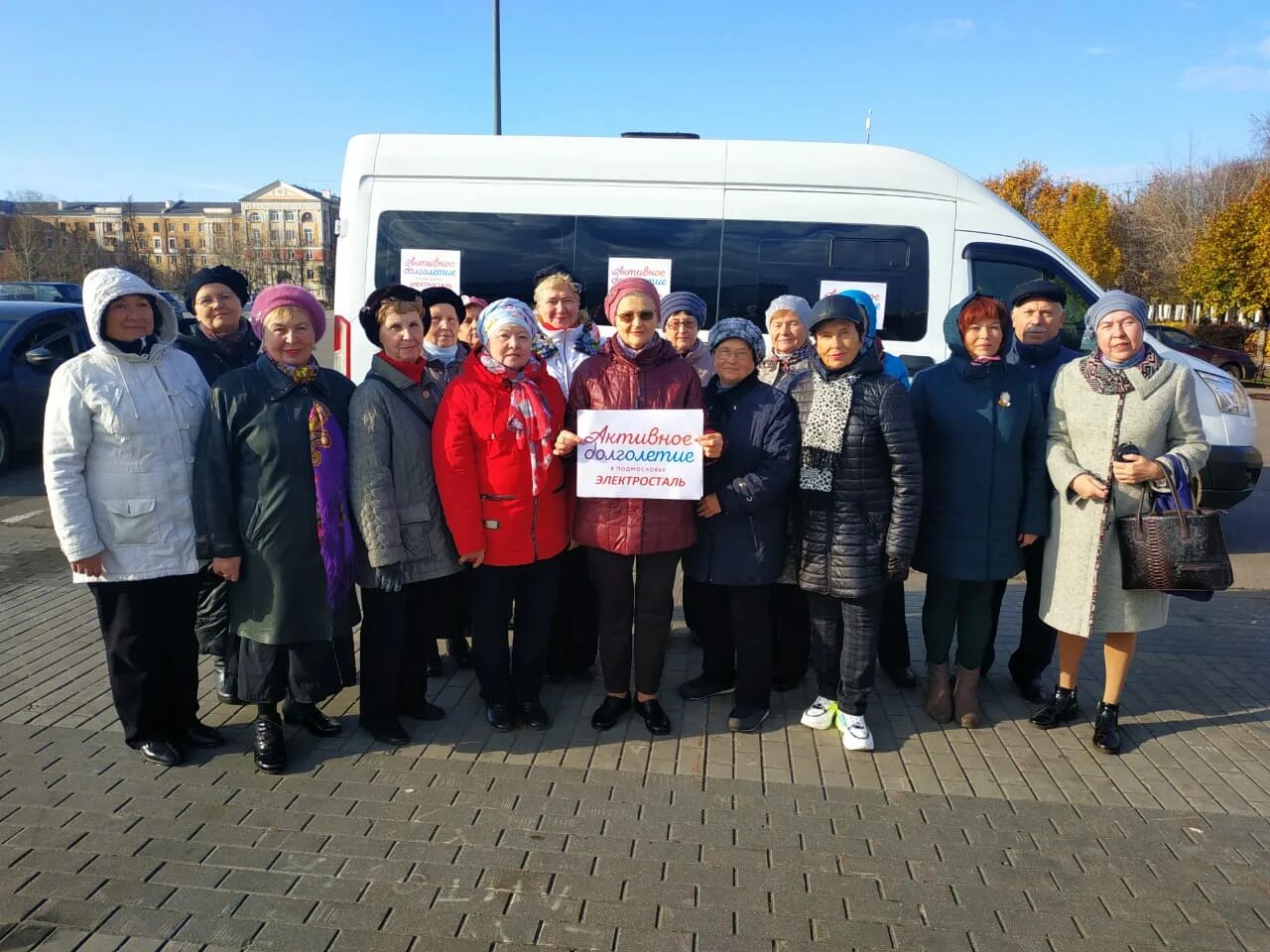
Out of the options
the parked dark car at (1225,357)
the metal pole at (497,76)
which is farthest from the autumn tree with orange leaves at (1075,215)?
the metal pole at (497,76)

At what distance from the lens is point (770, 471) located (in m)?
3.57

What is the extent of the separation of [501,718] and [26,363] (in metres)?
9.05

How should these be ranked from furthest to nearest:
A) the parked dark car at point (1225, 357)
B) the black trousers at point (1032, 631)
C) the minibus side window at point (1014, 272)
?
1. the parked dark car at point (1225, 357)
2. the minibus side window at point (1014, 272)
3. the black trousers at point (1032, 631)

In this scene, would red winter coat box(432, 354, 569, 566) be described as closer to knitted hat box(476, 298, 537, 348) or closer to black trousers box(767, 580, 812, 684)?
knitted hat box(476, 298, 537, 348)

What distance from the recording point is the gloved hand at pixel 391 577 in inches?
138

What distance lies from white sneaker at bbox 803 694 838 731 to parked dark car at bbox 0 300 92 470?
9117 millimetres

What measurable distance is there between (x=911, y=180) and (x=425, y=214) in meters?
3.89

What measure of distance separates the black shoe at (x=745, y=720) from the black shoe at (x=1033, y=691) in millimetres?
1485

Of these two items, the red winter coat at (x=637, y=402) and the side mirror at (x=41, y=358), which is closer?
the red winter coat at (x=637, y=402)

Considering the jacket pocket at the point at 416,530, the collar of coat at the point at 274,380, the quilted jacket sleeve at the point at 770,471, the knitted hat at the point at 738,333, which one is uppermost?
the knitted hat at the point at 738,333

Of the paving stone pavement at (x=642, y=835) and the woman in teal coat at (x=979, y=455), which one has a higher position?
the woman in teal coat at (x=979, y=455)

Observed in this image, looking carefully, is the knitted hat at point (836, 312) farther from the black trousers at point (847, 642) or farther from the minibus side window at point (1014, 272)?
the minibus side window at point (1014, 272)

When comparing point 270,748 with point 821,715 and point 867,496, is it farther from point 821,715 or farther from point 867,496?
point 867,496

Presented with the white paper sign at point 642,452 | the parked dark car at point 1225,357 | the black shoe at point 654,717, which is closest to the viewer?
the white paper sign at point 642,452
